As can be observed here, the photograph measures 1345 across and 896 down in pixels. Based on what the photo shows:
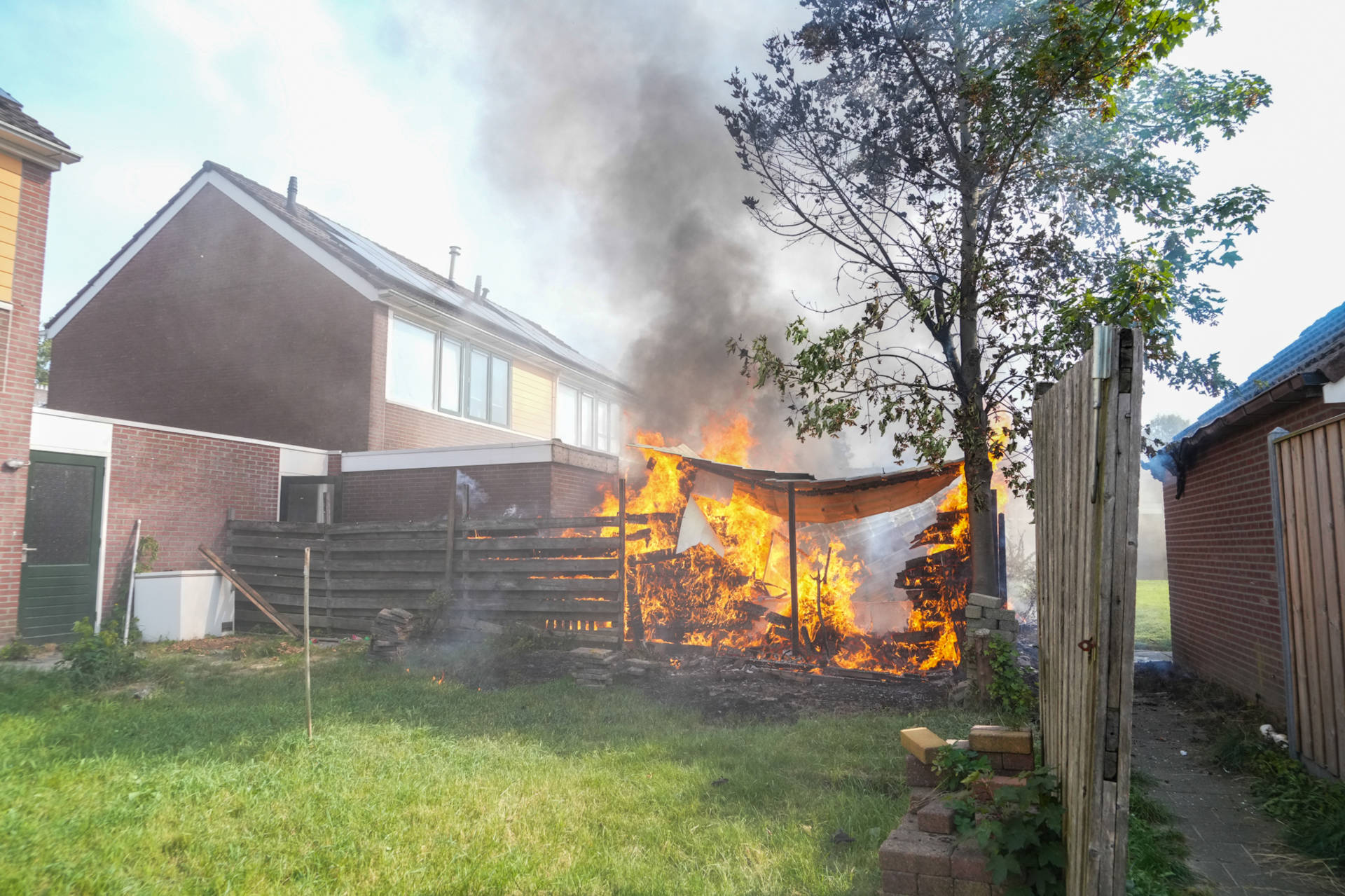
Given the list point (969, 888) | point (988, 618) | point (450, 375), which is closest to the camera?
point (969, 888)

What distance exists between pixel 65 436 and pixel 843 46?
11.9 m

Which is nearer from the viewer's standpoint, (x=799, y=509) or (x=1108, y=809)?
(x=1108, y=809)

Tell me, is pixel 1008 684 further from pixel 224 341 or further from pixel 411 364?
pixel 224 341

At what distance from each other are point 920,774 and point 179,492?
12.8 metres

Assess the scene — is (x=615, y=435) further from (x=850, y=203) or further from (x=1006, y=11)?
(x=1006, y=11)

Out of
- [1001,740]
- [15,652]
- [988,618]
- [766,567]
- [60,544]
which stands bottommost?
[15,652]

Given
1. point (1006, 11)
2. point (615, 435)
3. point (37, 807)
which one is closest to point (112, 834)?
point (37, 807)

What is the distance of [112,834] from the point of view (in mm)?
4301

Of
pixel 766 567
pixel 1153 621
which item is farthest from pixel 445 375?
pixel 1153 621

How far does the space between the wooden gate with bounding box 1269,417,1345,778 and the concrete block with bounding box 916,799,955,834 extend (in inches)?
136

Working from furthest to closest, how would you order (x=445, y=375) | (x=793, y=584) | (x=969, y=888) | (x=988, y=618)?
1. (x=445, y=375)
2. (x=793, y=584)
3. (x=988, y=618)
4. (x=969, y=888)

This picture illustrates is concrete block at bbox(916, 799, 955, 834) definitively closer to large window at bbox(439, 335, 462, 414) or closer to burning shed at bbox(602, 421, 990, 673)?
burning shed at bbox(602, 421, 990, 673)

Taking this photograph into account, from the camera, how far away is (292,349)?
55.5ft

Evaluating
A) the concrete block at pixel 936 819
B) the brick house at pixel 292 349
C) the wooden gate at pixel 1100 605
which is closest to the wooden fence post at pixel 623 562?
the brick house at pixel 292 349
